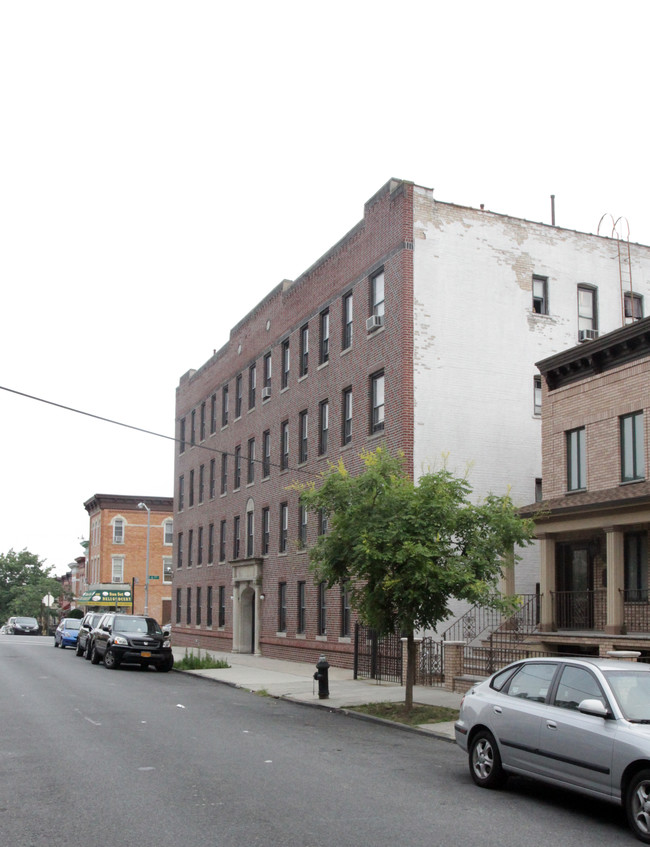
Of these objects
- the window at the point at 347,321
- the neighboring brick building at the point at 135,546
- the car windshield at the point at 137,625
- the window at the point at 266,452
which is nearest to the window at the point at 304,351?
the window at the point at 347,321

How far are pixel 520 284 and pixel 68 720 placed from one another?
19448 mm

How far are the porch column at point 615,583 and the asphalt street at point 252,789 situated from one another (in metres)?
5.84

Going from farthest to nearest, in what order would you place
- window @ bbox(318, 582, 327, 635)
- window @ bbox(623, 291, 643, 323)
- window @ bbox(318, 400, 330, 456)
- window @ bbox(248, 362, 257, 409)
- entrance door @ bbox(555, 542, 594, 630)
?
window @ bbox(248, 362, 257, 409) → window @ bbox(318, 400, 330, 456) → window @ bbox(318, 582, 327, 635) → window @ bbox(623, 291, 643, 323) → entrance door @ bbox(555, 542, 594, 630)

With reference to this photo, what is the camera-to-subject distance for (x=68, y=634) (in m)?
45.4

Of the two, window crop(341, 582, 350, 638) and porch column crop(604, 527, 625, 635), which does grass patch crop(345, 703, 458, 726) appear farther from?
window crop(341, 582, 350, 638)

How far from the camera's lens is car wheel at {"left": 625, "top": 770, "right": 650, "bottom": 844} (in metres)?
8.23

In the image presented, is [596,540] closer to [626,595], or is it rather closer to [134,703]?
[626,595]

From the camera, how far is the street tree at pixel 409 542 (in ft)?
55.2

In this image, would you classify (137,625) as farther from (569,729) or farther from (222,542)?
(569,729)

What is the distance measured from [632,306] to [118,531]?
177 ft

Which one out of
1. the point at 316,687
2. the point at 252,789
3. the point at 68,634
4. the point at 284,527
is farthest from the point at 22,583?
the point at 252,789

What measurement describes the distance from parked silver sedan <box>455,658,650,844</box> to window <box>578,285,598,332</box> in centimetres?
2138

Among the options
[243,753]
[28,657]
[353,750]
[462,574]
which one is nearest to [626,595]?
[462,574]

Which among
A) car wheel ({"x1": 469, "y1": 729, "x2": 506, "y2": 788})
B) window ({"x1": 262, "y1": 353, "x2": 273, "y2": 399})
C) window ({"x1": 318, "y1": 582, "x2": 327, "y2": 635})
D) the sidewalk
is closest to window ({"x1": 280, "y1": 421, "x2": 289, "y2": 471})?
window ({"x1": 262, "y1": 353, "x2": 273, "y2": 399})
